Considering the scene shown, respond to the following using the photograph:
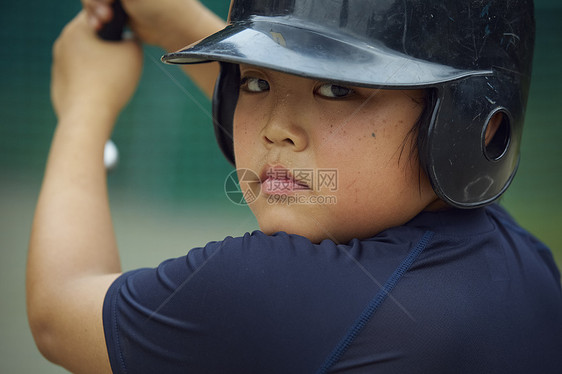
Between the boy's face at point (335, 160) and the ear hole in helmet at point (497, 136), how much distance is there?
0.17m

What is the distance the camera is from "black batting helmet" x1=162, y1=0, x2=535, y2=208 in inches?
43.1

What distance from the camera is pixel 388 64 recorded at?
1.11 m

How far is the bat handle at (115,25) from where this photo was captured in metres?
1.68

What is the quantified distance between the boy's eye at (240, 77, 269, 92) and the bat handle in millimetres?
→ 572

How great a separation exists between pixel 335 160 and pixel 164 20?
2.78 feet

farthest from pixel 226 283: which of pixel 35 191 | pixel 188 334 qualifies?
pixel 35 191

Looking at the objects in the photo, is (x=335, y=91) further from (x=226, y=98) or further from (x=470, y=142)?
(x=226, y=98)

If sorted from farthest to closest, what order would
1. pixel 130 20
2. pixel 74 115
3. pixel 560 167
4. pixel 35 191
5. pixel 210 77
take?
pixel 560 167
pixel 35 191
pixel 210 77
pixel 130 20
pixel 74 115

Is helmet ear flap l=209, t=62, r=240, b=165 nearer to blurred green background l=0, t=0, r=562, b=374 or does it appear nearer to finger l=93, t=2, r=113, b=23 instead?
finger l=93, t=2, r=113, b=23

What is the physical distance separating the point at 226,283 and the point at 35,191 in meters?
3.98

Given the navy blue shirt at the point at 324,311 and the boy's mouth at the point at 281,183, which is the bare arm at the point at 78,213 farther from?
the boy's mouth at the point at 281,183

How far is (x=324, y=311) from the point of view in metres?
1.01

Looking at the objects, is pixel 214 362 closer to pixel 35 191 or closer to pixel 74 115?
pixel 74 115

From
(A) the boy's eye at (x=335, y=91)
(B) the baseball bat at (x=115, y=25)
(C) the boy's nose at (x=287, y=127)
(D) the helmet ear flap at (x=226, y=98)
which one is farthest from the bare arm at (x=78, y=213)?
(A) the boy's eye at (x=335, y=91)
